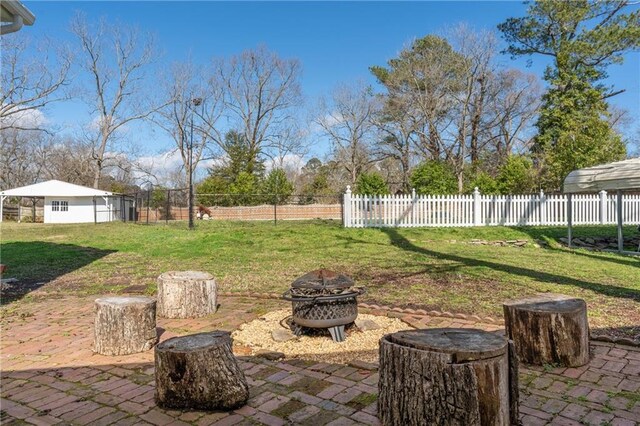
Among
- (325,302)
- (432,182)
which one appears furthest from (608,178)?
(432,182)

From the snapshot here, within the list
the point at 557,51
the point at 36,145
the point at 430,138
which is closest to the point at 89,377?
the point at 557,51

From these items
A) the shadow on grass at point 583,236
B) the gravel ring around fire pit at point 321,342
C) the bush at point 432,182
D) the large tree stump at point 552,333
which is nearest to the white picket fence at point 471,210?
the shadow on grass at point 583,236

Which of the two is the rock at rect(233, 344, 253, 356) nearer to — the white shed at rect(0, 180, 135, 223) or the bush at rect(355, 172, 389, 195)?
the bush at rect(355, 172, 389, 195)

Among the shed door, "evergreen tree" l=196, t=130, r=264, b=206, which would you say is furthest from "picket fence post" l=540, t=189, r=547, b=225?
the shed door

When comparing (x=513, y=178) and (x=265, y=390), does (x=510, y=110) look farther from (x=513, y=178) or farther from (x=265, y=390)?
(x=265, y=390)

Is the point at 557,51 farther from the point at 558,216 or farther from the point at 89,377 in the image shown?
the point at 89,377

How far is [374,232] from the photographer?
13.2 metres

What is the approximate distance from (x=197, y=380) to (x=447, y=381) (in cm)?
135

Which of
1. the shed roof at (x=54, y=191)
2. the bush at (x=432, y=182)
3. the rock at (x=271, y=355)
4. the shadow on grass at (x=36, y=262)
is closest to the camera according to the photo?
the rock at (x=271, y=355)

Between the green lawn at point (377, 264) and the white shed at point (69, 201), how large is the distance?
13246 millimetres

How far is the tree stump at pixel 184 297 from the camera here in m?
4.36

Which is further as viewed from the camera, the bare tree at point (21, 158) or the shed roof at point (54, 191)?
the bare tree at point (21, 158)

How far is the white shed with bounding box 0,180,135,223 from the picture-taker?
81.3ft

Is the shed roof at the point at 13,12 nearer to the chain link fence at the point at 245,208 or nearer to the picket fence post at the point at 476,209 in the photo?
the picket fence post at the point at 476,209
